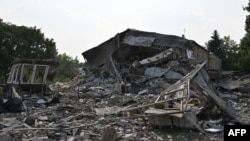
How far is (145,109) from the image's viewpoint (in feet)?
29.1

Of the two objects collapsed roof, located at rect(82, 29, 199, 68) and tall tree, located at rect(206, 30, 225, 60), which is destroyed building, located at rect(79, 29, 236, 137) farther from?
tall tree, located at rect(206, 30, 225, 60)

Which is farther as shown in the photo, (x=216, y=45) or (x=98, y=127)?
(x=216, y=45)

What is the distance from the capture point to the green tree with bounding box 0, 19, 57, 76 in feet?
111

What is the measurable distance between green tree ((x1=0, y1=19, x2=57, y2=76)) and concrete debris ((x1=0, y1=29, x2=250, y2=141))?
52.6ft

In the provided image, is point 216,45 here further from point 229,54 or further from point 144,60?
point 144,60

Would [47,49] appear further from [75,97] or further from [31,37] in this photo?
[75,97]

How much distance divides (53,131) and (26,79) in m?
8.32

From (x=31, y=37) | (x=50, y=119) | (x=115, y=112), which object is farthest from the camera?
(x=31, y=37)

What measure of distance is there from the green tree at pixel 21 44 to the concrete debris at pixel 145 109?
52.6ft

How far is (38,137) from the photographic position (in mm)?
6219

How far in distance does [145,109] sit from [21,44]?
30125mm

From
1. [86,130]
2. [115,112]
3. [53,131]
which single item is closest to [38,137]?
[53,131]

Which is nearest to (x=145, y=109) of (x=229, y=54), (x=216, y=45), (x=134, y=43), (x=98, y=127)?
(x=98, y=127)

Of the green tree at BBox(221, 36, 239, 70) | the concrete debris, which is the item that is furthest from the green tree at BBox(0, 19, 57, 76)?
the green tree at BBox(221, 36, 239, 70)
